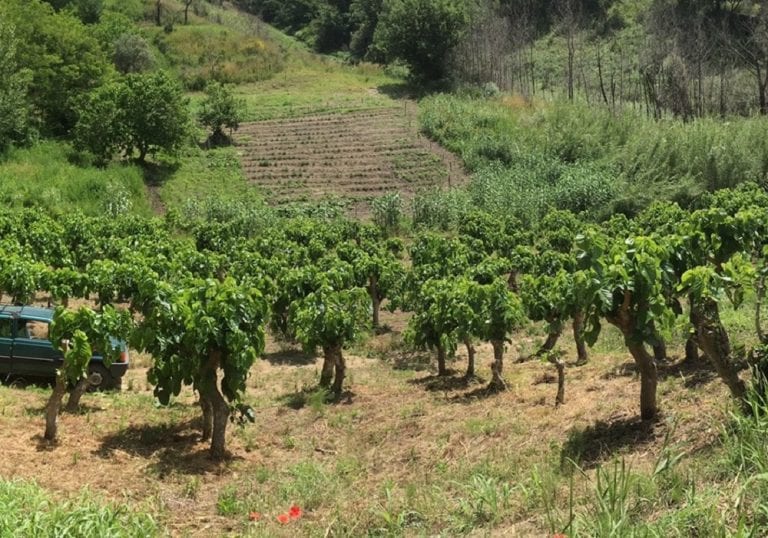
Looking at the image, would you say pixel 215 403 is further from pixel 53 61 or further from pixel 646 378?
pixel 53 61

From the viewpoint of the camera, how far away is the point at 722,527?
4715 mm

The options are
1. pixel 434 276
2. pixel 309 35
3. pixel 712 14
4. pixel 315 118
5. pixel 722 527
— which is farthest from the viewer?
pixel 309 35

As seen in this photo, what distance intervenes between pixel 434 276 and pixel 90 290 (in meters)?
7.86

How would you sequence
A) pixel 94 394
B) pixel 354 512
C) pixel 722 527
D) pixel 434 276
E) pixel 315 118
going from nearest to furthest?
pixel 722 527
pixel 354 512
pixel 94 394
pixel 434 276
pixel 315 118

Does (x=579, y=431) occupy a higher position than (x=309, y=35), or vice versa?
(x=309, y=35)

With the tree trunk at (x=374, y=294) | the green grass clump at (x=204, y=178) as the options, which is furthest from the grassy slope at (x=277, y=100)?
the tree trunk at (x=374, y=294)

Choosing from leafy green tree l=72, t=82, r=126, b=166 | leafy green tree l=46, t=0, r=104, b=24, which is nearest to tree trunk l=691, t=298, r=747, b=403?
leafy green tree l=72, t=82, r=126, b=166

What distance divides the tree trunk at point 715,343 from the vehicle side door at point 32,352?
32.8ft

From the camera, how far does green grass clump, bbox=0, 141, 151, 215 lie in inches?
1202

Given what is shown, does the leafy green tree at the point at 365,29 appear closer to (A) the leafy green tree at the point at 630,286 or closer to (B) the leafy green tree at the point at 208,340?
(B) the leafy green tree at the point at 208,340

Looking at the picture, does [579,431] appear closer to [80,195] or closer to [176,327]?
[176,327]

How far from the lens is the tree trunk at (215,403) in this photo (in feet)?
32.5

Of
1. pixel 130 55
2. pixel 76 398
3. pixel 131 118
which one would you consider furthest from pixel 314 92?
pixel 76 398

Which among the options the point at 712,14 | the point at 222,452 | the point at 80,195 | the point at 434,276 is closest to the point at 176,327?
the point at 222,452
